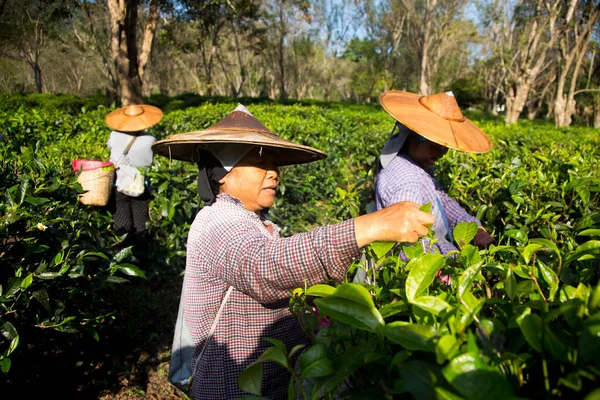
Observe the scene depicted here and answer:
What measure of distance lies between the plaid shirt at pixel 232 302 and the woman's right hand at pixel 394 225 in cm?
29

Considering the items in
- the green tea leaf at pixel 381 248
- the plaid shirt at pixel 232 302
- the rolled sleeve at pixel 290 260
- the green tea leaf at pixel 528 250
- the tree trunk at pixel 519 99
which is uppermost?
the green tea leaf at pixel 528 250

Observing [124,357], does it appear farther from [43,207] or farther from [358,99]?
[358,99]

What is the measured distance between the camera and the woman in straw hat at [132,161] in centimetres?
467

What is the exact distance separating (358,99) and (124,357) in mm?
52724

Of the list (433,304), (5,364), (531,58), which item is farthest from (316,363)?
(531,58)

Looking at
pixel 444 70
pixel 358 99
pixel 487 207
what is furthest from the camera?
pixel 358 99

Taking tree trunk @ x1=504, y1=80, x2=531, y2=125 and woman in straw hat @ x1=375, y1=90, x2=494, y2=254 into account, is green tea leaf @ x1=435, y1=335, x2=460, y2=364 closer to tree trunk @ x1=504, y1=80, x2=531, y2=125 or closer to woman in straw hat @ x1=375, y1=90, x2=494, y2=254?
woman in straw hat @ x1=375, y1=90, x2=494, y2=254

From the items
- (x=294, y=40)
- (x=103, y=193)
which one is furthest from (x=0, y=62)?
(x=103, y=193)

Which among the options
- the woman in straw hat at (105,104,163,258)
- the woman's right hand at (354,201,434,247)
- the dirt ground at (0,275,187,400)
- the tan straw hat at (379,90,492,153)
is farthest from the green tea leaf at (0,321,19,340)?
the woman in straw hat at (105,104,163,258)

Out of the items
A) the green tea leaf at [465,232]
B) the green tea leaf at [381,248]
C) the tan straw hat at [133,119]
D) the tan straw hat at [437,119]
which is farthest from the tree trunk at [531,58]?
the green tea leaf at [381,248]

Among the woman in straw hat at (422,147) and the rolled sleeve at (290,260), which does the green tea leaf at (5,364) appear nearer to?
the rolled sleeve at (290,260)

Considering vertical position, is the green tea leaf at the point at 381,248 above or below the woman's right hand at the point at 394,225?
below

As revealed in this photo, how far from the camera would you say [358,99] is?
176ft

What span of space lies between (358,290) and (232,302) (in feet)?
3.05
